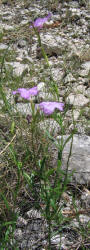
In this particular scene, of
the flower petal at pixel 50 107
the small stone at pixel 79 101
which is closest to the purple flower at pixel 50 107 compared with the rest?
the flower petal at pixel 50 107

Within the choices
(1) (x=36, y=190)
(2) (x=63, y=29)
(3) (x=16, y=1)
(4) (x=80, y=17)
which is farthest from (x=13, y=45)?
(1) (x=36, y=190)

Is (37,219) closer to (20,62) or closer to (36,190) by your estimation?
(36,190)

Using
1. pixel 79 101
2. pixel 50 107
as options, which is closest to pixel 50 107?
pixel 50 107

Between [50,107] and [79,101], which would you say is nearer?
[50,107]

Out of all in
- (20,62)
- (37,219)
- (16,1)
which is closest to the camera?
(37,219)

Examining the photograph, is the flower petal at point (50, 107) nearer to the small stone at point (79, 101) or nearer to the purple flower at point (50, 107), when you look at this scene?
the purple flower at point (50, 107)

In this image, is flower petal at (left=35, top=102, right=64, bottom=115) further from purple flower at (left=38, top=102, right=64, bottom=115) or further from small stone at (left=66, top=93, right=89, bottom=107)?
small stone at (left=66, top=93, right=89, bottom=107)

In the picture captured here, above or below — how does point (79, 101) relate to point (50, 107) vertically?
below

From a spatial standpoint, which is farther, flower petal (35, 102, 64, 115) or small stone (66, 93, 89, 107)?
small stone (66, 93, 89, 107)

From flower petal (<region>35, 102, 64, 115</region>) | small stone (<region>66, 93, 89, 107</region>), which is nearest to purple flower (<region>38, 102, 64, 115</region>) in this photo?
flower petal (<region>35, 102, 64, 115</region>)

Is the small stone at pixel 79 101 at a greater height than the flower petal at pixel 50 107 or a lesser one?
lesser

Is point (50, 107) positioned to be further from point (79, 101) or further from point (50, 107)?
point (79, 101)
